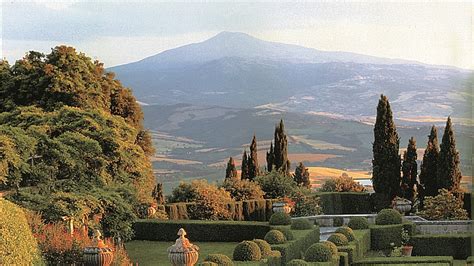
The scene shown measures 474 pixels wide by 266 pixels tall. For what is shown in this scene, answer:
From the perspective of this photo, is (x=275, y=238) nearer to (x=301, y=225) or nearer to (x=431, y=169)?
(x=301, y=225)

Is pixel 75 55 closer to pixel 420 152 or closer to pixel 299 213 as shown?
pixel 299 213

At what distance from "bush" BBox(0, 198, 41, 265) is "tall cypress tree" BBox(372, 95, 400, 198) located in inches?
591

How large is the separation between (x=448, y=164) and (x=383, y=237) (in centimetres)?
539

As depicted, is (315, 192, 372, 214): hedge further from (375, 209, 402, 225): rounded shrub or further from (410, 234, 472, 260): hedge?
(410, 234, 472, 260): hedge

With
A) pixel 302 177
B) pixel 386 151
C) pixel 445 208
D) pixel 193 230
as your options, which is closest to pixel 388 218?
pixel 445 208

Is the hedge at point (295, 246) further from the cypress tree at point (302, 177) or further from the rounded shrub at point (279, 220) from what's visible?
the cypress tree at point (302, 177)

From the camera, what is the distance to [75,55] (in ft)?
69.9

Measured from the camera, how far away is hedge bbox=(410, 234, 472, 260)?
53.2 ft

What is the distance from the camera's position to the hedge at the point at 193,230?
1789cm

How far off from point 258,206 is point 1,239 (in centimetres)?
1369

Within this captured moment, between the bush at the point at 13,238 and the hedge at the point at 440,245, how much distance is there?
9247mm

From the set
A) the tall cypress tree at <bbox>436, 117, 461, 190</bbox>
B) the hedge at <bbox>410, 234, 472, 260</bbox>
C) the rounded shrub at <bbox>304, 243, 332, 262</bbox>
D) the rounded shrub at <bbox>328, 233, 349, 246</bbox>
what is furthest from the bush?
the tall cypress tree at <bbox>436, 117, 461, 190</bbox>

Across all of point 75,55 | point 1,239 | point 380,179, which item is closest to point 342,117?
point 380,179

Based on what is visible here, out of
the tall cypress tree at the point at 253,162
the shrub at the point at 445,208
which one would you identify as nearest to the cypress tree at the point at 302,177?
the tall cypress tree at the point at 253,162
